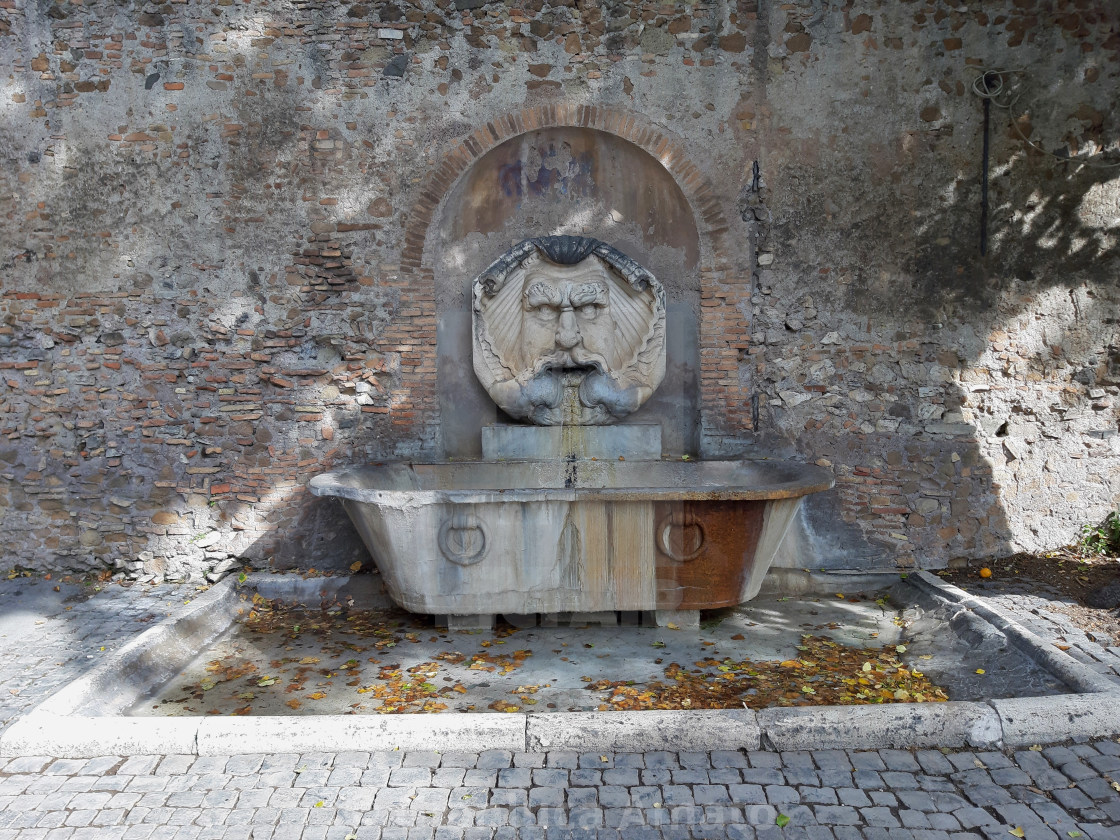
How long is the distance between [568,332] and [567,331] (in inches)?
0.4

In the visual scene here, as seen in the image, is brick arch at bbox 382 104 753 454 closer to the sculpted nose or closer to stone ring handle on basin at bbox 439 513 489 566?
the sculpted nose

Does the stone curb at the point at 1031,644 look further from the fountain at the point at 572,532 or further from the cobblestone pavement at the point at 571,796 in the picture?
the fountain at the point at 572,532

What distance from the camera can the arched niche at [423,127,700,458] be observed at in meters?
5.69

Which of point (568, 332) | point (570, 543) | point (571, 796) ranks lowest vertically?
point (571, 796)

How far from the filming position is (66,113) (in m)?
5.36

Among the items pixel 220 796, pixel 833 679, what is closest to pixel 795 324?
pixel 833 679

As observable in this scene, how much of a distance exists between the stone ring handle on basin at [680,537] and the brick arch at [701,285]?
4.43ft

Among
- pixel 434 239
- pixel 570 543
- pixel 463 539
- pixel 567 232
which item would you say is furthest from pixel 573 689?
pixel 567 232

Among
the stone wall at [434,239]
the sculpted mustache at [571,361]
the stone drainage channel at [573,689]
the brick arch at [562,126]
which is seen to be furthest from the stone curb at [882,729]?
the brick arch at [562,126]

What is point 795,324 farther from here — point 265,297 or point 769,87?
point 265,297

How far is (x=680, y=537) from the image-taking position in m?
4.30

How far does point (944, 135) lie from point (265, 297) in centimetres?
485

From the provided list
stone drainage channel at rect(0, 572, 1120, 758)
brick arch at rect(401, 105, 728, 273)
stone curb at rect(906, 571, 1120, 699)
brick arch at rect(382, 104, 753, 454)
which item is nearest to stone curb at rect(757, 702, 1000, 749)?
stone drainage channel at rect(0, 572, 1120, 758)

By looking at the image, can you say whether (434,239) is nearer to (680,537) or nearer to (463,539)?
(463,539)
